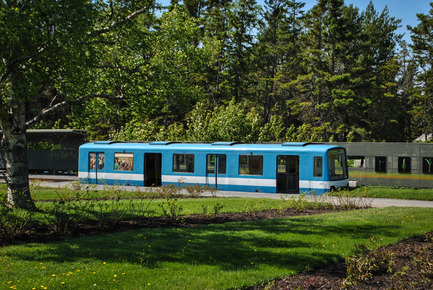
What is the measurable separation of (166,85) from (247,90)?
42767 mm

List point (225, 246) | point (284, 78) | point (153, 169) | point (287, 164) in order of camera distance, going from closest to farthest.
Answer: point (225, 246)
point (287, 164)
point (153, 169)
point (284, 78)

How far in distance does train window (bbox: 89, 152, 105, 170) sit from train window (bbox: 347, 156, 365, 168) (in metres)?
15.2

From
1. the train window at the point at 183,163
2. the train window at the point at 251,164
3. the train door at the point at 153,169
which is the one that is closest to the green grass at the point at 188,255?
the train window at the point at 251,164

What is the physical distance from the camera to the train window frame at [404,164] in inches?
945

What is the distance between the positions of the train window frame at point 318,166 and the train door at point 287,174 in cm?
126

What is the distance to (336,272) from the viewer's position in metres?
7.83

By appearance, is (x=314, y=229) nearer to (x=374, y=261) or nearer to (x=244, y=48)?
(x=374, y=261)

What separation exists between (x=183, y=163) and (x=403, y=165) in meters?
12.2

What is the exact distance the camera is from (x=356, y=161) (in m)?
25.7

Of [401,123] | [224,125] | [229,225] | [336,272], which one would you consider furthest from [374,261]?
[401,123]

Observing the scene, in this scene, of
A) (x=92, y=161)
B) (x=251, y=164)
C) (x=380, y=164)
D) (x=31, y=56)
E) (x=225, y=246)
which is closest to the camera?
(x=225, y=246)

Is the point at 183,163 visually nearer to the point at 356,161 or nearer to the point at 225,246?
the point at 356,161

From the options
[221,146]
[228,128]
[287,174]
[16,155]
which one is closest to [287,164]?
[287,174]

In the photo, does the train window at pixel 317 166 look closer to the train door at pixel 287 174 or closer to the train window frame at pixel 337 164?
the train window frame at pixel 337 164
